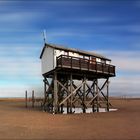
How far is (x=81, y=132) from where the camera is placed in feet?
59.6

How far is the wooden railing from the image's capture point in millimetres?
33772

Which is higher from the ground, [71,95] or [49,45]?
[49,45]

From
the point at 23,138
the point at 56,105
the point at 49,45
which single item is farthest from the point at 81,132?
the point at 49,45

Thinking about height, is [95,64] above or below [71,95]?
above

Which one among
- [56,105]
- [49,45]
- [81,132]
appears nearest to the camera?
[81,132]

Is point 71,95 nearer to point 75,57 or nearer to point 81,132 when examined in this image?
point 75,57

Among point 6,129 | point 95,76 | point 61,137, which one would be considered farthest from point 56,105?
point 61,137

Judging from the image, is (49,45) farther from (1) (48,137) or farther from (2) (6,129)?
(1) (48,137)

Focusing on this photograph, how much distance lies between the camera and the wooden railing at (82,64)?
1330 inches

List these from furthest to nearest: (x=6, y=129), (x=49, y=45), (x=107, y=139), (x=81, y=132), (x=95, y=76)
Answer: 1. (x=95, y=76)
2. (x=49, y=45)
3. (x=6, y=129)
4. (x=81, y=132)
5. (x=107, y=139)

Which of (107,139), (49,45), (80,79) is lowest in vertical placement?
(107,139)

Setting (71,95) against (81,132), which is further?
(71,95)

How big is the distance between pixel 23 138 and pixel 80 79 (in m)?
26.5

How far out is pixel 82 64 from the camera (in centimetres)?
3591
